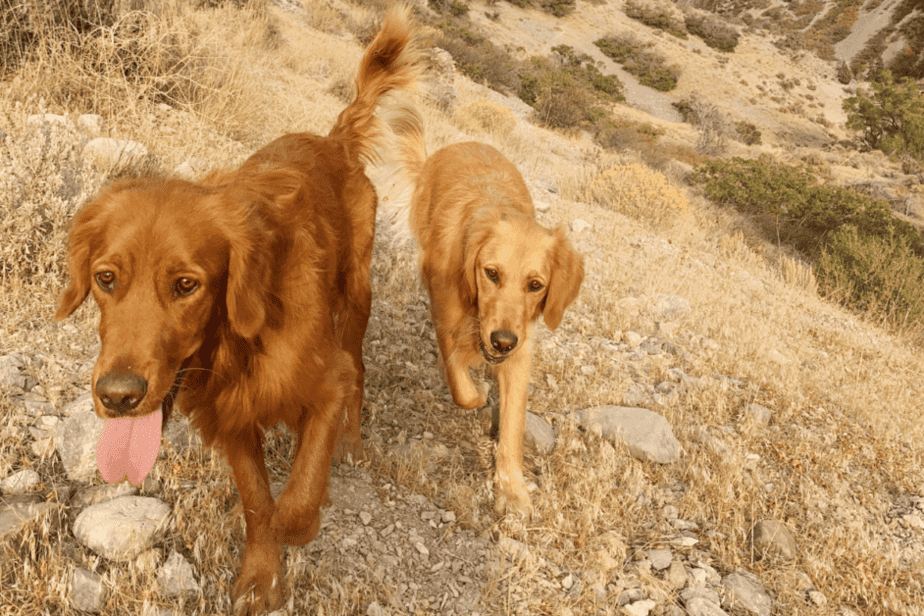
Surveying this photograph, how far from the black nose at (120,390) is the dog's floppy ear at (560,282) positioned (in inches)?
77.0

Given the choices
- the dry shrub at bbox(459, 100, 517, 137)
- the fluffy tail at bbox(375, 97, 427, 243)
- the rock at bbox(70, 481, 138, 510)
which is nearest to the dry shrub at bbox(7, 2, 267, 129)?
the fluffy tail at bbox(375, 97, 427, 243)

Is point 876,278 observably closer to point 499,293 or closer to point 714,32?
point 499,293

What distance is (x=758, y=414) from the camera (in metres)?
3.33

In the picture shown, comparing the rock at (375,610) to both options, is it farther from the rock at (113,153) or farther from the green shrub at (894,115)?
the green shrub at (894,115)

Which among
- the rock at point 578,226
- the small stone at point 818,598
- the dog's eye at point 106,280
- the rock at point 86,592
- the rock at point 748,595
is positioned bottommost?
the rock at point 578,226

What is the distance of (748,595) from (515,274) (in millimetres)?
1581

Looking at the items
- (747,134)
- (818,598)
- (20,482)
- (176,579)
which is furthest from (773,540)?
(747,134)

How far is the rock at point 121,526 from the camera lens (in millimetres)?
1647

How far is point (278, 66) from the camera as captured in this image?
8.05m

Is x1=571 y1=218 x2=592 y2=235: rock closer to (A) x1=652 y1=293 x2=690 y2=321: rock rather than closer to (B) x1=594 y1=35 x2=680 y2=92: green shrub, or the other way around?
(A) x1=652 y1=293 x2=690 y2=321: rock

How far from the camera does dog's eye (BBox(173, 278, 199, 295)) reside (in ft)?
4.75

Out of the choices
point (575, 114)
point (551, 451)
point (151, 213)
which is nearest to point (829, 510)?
point (551, 451)

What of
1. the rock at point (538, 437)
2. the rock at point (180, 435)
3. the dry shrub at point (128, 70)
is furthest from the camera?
the dry shrub at point (128, 70)

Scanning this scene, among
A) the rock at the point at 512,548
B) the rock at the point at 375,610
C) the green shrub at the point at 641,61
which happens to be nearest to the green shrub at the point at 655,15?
the green shrub at the point at 641,61
